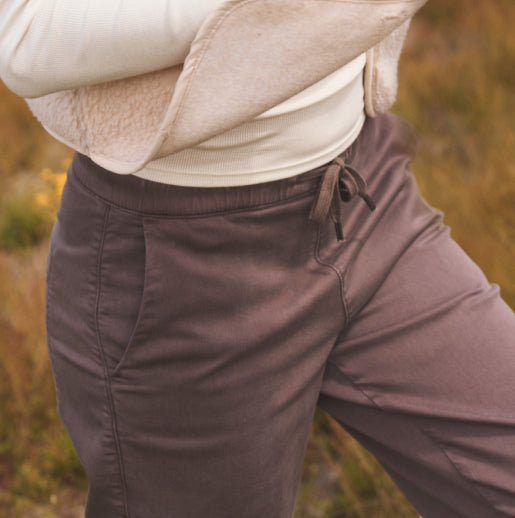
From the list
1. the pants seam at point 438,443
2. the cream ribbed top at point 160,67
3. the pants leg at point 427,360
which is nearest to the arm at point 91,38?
the cream ribbed top at point 160,67

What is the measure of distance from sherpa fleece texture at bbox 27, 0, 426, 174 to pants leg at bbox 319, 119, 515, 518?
31 cm

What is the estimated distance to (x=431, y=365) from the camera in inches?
43.2

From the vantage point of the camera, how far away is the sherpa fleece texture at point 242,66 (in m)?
0.81

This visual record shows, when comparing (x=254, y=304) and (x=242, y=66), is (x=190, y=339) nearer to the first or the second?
(x=254, y=304)

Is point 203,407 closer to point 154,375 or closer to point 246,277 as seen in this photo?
point 154,375

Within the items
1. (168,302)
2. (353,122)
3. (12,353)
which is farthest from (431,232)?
(12,353)

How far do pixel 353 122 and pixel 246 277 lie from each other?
295mm

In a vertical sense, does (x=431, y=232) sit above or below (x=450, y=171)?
above

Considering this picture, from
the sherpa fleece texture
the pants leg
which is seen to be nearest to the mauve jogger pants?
the pants leg

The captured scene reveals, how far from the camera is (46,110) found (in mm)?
1043

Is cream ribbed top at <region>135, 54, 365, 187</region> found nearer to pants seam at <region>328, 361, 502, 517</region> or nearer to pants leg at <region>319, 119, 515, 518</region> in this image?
pants leg at <region>319, 119, 515, 518</region>

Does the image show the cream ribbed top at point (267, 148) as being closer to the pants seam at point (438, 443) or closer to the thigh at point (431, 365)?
the thigh at point (431, 365)

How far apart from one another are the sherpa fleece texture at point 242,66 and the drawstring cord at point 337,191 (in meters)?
0.21

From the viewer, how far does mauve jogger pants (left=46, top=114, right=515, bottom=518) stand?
3.39ft
